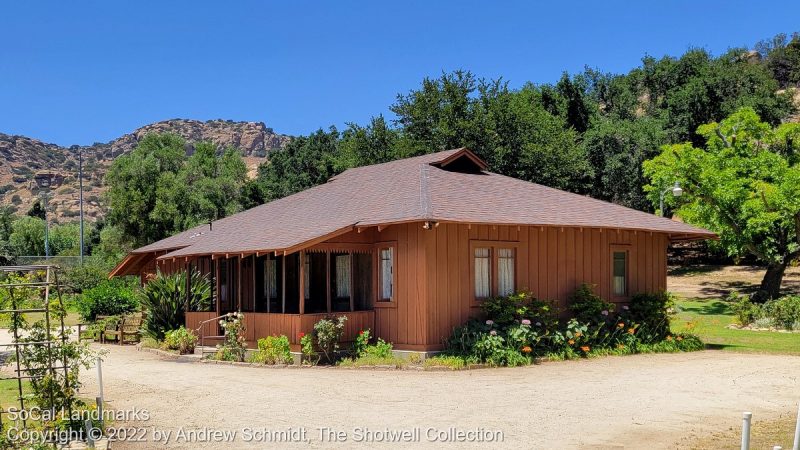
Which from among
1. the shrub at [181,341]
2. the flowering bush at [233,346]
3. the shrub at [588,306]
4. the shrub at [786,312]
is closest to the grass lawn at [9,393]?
the flowering bush at [233,346]

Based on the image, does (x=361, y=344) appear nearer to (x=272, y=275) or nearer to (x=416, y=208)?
(x=416, y=208)

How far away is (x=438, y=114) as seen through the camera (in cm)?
4050

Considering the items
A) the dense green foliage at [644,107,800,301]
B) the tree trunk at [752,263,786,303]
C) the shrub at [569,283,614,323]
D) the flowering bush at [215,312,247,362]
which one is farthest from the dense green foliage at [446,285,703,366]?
A: the tree trunk at [752,263,786,303]

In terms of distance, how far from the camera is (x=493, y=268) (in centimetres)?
1870

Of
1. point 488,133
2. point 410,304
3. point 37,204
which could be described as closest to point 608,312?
point 410,304

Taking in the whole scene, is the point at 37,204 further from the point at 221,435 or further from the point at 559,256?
the point at 221,435

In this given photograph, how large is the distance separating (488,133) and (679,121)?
16.5 m

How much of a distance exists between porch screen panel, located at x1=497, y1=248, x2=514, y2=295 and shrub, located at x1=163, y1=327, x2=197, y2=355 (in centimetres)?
844

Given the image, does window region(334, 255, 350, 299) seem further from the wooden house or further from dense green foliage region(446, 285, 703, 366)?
dense green foliage region(446, 285, 703, 366)

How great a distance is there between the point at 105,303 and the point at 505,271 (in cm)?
1842

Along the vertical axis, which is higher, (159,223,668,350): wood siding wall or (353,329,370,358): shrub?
(159,223,668,350): wood siding wall

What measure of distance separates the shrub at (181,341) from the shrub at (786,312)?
19.7 m

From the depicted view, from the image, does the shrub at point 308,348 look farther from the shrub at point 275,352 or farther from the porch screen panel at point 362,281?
the porch screen panel at point 362,281

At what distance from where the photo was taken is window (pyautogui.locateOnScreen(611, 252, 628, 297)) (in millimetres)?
21344
